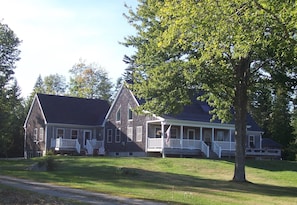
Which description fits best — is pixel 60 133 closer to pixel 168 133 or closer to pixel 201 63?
pixel 168 133

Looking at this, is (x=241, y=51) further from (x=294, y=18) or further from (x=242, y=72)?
(x=242, y=72)

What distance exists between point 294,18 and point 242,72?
418 inches

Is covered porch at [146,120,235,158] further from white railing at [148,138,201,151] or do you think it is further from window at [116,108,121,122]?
window at [116,108,121,122]

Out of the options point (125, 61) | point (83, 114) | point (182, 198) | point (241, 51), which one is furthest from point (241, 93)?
point (125, 61)

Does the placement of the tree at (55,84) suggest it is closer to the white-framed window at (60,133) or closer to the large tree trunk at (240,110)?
the white-framed window at (60,133)

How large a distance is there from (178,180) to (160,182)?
1634mm

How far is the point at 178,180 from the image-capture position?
23.7 meters

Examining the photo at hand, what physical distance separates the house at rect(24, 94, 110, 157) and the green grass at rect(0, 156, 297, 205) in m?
16.3

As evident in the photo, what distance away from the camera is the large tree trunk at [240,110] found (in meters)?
25.1

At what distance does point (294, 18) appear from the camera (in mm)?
14641

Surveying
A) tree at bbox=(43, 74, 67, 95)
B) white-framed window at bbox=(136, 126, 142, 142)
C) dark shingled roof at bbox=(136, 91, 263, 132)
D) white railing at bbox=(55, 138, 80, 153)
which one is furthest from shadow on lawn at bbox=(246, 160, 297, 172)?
tree at bbox=(43, 74, 67, 95)

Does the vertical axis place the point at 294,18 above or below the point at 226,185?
above

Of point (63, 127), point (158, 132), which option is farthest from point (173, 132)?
point (63, 127)

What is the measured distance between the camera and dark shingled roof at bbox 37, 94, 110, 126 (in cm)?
5016
